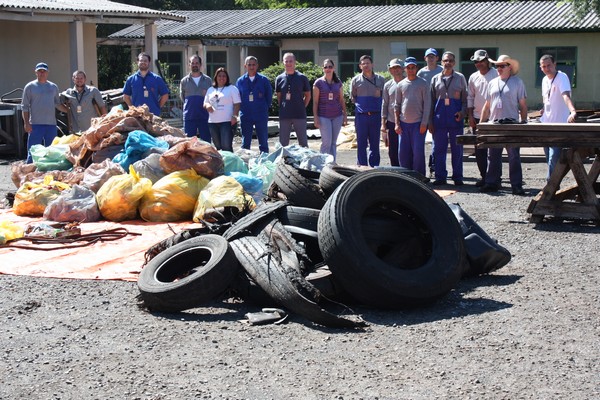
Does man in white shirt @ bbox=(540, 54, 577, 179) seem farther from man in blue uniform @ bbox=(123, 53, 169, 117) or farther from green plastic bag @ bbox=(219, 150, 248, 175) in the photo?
man in blue uniform @ bbox=(123, 53, 169, 117)

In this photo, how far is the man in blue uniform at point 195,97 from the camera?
50.6ft

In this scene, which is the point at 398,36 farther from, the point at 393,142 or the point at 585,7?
the point at 393,142

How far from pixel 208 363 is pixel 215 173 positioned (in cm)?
599

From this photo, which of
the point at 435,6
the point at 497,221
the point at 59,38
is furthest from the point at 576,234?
the point at 435,6

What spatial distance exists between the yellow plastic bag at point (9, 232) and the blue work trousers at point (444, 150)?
6.31m

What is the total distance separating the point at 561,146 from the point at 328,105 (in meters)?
5.28

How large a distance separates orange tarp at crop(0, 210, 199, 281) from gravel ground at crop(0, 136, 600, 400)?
432 millimetres

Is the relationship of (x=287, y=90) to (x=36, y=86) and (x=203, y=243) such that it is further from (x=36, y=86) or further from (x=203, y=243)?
(x=203, y=243)

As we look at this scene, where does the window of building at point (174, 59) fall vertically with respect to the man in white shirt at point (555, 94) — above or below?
above

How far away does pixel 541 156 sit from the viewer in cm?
1741

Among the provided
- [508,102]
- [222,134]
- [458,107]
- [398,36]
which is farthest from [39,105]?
[398,36]

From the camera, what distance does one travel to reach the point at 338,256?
6.45m

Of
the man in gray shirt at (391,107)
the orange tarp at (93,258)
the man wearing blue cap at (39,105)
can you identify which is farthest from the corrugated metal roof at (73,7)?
the orange tarp at (93,258)

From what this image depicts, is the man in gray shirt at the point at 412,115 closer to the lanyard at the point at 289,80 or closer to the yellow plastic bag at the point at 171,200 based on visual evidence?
the lanyard at the point at 289,80
